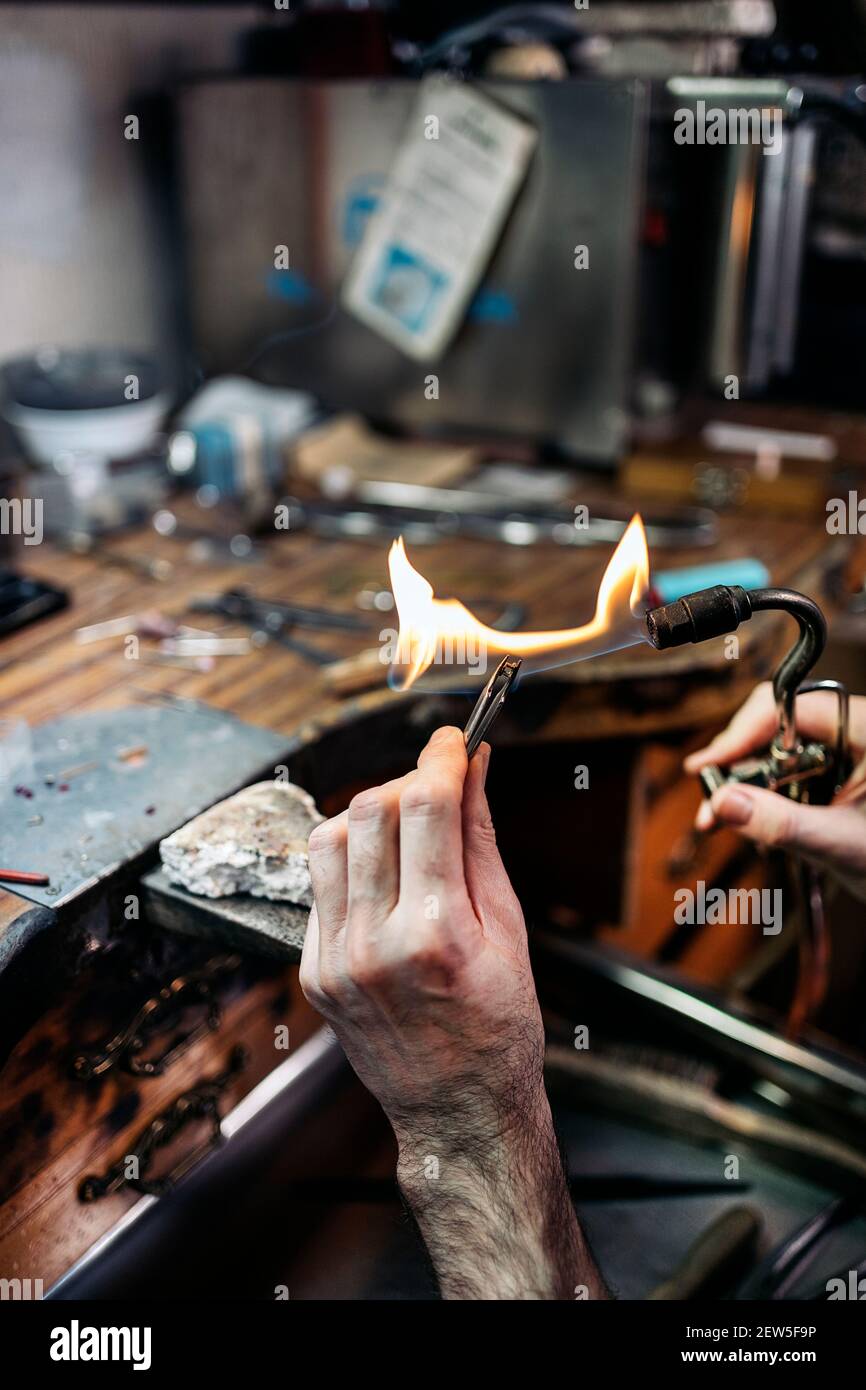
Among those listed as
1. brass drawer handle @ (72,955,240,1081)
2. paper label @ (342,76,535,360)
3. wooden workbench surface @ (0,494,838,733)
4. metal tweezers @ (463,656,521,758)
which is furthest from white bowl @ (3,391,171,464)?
metal tweezers @ (463,656,521,758)

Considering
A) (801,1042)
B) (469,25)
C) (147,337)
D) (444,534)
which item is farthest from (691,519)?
(147,337)

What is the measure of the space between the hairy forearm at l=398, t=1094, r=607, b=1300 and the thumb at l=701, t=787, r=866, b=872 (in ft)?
1.33

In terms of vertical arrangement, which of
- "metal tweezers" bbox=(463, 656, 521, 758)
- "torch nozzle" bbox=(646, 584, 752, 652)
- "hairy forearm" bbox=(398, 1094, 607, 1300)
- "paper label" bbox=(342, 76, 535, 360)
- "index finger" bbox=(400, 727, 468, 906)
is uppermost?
"paper label" bbox=(342, 76, 535, 360)

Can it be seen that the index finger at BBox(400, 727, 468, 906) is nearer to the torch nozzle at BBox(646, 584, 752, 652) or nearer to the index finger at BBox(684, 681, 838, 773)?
the torch nozzle at BBox(646, 584, 752, 652)

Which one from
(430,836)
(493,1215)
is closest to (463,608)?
(430,836)

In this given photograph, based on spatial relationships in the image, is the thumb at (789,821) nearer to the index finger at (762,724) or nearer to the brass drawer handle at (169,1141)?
the index finger at (762,724)

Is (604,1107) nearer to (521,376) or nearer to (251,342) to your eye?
(521,376)

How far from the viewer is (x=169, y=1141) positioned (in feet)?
5.17

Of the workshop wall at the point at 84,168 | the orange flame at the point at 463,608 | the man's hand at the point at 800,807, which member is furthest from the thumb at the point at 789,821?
the workshop wall at the point at 84,168

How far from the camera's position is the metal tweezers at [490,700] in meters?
1.03

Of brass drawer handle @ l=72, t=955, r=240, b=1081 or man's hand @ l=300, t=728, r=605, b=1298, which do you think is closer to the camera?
man's hand @ l=300, t=728, r=605, b=1298

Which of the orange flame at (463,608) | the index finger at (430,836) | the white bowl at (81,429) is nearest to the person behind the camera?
the index finger at (430,836)

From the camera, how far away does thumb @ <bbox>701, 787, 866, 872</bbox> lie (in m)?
1.32

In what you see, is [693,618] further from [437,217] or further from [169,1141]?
[437,217]
